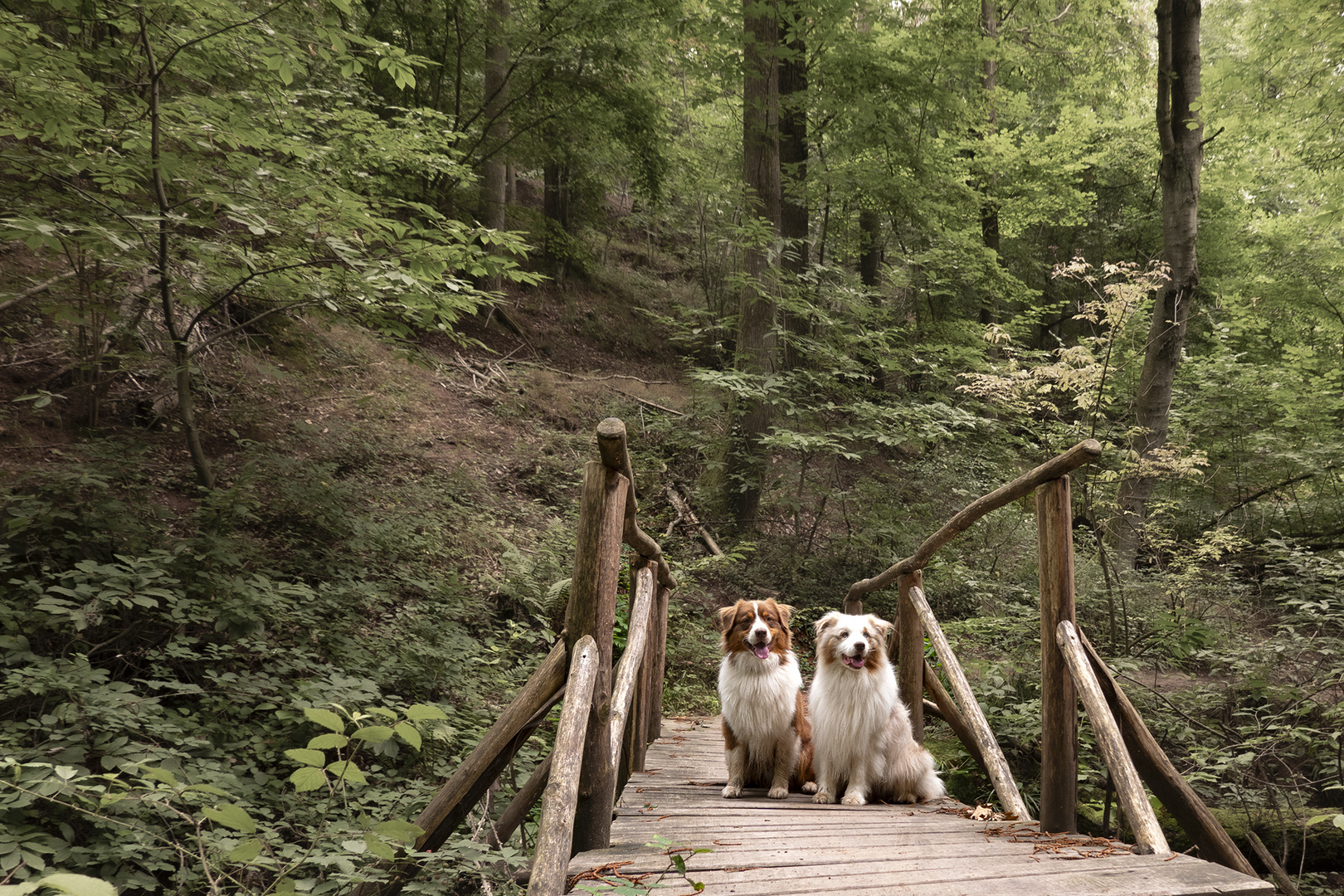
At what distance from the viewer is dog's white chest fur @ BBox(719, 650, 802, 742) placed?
3.48m

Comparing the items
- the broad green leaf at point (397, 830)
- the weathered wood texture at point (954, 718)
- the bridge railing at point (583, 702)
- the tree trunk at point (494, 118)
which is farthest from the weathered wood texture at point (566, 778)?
the tree trunk at point (494, 118)

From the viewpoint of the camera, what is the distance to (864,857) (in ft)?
7.24

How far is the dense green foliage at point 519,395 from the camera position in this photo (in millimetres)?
3709

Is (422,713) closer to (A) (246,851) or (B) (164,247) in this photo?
(A) (246,851)

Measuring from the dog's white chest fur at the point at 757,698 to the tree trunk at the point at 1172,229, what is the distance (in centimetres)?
611

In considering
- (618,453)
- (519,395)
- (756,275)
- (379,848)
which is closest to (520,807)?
(379,848)

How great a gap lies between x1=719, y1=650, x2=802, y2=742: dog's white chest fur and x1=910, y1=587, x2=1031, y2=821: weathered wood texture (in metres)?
0.84

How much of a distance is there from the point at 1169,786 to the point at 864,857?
1242 mm

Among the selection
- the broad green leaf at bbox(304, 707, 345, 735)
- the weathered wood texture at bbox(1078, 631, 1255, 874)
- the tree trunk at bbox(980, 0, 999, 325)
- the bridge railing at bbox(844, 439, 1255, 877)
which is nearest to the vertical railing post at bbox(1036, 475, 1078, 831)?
the bridge railing at bbox(844, 439, 1255, 877)

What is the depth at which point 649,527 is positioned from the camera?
30.3 feet

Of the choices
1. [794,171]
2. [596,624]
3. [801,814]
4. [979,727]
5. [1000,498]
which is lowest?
[801,814]

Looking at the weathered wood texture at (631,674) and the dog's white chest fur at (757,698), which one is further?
the dog's white chest fur at (757,698)

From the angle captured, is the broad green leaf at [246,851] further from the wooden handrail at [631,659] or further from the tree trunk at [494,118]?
the tree trunk at [494,118]

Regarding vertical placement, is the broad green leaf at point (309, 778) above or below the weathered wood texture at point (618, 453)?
below
